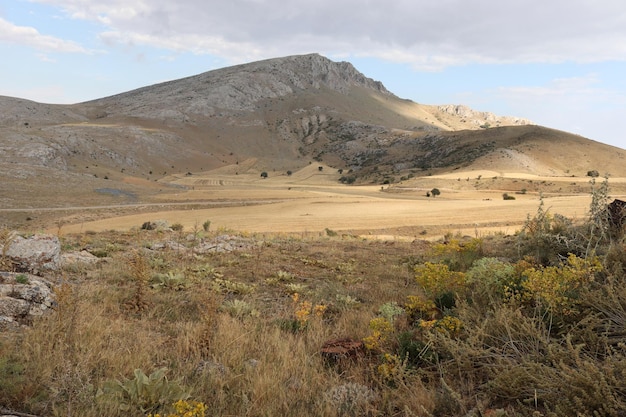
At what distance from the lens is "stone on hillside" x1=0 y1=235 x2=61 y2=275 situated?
7.80m

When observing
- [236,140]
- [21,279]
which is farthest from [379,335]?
[236,140]

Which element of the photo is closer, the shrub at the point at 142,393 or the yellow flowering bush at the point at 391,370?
the shrub at the point at 142,393

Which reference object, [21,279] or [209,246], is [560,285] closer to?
[21,279]

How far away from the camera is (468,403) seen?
3.75 metres

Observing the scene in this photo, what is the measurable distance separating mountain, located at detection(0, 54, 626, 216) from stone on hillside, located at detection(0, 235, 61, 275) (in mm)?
42286

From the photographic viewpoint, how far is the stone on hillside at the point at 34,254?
780 centimetres

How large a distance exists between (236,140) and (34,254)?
136 metres

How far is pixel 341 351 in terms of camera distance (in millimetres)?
5008

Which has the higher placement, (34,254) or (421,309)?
(34,254)

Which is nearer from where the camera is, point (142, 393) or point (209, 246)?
point (142, 393)

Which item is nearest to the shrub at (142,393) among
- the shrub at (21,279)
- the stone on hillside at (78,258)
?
the shrub at (21,279)

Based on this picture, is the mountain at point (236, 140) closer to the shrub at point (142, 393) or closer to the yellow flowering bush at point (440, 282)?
the shrub at point (142, 393)

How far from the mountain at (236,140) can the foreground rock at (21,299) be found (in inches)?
1754

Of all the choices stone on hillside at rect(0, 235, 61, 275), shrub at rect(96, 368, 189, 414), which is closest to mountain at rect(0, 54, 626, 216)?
stone on hillside at rect(0, 235, 61, 275)
